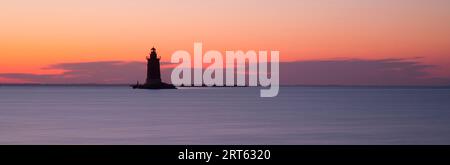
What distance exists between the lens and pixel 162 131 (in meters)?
30.7

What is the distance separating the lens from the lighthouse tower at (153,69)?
4375 inches

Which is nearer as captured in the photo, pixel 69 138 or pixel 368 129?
pixel 69 138

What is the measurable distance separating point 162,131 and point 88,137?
4619mm

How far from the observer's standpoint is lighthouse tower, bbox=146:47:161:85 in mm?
111125

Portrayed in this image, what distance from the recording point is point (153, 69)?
11350 cm

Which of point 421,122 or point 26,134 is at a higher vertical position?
point 421,122
